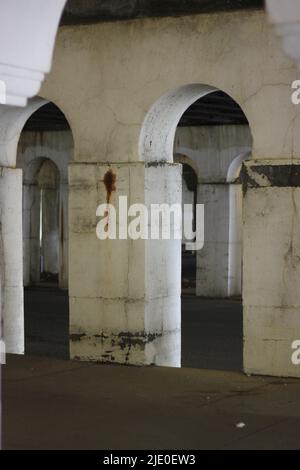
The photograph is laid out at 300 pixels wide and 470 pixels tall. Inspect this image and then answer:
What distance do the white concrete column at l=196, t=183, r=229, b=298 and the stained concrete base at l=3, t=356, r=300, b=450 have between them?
11.5 m

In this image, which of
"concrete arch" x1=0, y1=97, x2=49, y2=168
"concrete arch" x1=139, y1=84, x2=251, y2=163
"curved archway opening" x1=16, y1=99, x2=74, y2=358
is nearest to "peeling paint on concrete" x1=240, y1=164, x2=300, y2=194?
"concrete arch" x1=139, y1=84, x2=251, y2=163

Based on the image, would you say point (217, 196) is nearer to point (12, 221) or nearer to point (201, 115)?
point (201, 115)

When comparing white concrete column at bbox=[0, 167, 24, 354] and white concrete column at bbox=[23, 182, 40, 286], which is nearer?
white concrete column at bbox=[0, 167, 24, 354]

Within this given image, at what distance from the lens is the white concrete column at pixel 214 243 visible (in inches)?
840

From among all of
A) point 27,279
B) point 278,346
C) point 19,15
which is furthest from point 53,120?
point 19,15

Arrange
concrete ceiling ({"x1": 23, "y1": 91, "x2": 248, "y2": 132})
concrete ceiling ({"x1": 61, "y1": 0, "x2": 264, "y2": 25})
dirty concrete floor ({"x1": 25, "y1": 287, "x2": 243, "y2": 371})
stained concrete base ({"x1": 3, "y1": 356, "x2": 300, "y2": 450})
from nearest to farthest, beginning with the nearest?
stained concrete base ({"x1": 3, "y1": 356, "x2": 300, "y2": 450}) < concrete ceiling ({"x1": 61, "y1": 0, "x2": 264, "y2": 25}) < dirty concrete floor ({"x1": 25, "y1": 287, "x2": 243, "y2": 371}) < concrete ceiling ({"x1": 23, "y1": 91, "x2": 248, "y2": 132})

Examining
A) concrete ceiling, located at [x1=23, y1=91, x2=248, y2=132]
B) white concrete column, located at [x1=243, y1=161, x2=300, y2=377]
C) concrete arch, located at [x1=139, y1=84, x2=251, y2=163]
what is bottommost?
white concrete column, located at [x1=243, y1=161, x2=300, y2=377]

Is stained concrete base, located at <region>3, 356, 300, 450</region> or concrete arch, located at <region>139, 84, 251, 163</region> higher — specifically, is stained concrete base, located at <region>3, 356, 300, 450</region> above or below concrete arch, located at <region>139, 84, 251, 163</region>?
below

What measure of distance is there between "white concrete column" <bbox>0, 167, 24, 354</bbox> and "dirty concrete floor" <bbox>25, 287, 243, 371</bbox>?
6.06 ft

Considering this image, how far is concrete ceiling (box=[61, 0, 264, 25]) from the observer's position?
9.43 metres

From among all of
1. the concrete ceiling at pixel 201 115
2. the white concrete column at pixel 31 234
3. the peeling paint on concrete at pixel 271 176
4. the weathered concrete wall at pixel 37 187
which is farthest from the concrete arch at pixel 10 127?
the white concrete column at pixel 31 234

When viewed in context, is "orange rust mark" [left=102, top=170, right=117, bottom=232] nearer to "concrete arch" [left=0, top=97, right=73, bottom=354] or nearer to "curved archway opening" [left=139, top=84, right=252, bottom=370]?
"concrete arch" [left=0, top=97, right=73, bottom=354]

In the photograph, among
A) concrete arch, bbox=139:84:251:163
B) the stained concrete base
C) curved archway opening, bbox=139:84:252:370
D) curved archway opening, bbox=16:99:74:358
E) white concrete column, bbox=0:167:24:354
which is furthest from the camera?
curved archway opening, bbox=139:84:252:370

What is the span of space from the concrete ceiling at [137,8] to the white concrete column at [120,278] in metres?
1.54
